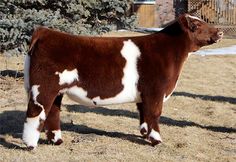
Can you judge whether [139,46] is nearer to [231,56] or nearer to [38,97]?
[38,97]

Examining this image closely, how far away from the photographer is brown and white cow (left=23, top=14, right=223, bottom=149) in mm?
6289

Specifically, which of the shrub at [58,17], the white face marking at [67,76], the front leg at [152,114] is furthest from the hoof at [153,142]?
the shrub at [58,17]

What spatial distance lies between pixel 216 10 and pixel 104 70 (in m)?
21.1

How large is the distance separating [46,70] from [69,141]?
1.27 metres

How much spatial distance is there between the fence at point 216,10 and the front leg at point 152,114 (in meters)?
20.0

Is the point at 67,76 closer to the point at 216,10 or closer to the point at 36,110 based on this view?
the point at 36,110

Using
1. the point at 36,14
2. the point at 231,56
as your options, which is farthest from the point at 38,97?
the point at 231,56

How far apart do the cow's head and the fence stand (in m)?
19.7

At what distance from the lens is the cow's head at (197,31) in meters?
6.78

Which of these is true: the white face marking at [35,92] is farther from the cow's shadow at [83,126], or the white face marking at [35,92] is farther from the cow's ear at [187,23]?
the cow's ear at [187,23]

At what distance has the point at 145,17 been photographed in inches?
1123

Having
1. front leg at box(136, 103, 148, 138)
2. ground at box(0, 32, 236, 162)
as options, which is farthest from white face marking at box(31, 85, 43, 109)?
front leg at box(136, 103, 148, 138)

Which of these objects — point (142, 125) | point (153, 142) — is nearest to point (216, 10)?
point (142, 125)

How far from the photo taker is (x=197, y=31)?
22.4 ft
